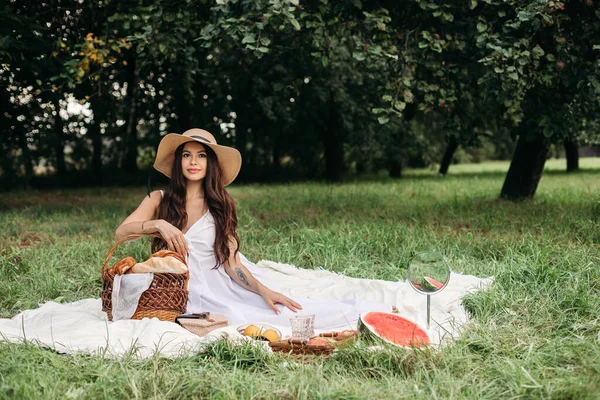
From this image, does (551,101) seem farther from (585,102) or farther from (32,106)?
(32,106)

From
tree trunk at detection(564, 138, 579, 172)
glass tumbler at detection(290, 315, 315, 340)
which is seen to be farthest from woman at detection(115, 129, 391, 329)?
tree trunk at detection(564, 138, 579, 172)

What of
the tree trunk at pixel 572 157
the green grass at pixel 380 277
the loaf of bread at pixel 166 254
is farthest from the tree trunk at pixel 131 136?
the tree trunk at pixel 572 157

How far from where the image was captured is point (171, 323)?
12.1 feet

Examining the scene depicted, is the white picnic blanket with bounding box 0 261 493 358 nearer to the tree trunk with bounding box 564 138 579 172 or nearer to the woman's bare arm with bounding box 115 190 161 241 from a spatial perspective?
the woman's bare arm with bounding box 115 190 161 241

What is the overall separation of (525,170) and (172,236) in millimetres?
7636

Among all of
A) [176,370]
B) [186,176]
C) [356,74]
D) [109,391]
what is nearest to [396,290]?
[186,176]

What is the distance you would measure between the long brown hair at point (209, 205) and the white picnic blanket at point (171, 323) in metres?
0.75

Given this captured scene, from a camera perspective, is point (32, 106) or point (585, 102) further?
point (32, 106)

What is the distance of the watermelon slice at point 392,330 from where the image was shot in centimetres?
330

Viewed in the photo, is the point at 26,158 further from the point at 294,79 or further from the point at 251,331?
the point at 251,331

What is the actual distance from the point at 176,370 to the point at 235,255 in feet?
4.62

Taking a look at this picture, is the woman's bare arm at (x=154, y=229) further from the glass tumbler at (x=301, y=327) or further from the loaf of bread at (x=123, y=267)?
the glass tumbler at (x=301, y=327)

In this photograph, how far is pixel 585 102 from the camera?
8367 mm

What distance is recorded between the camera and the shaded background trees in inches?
258
